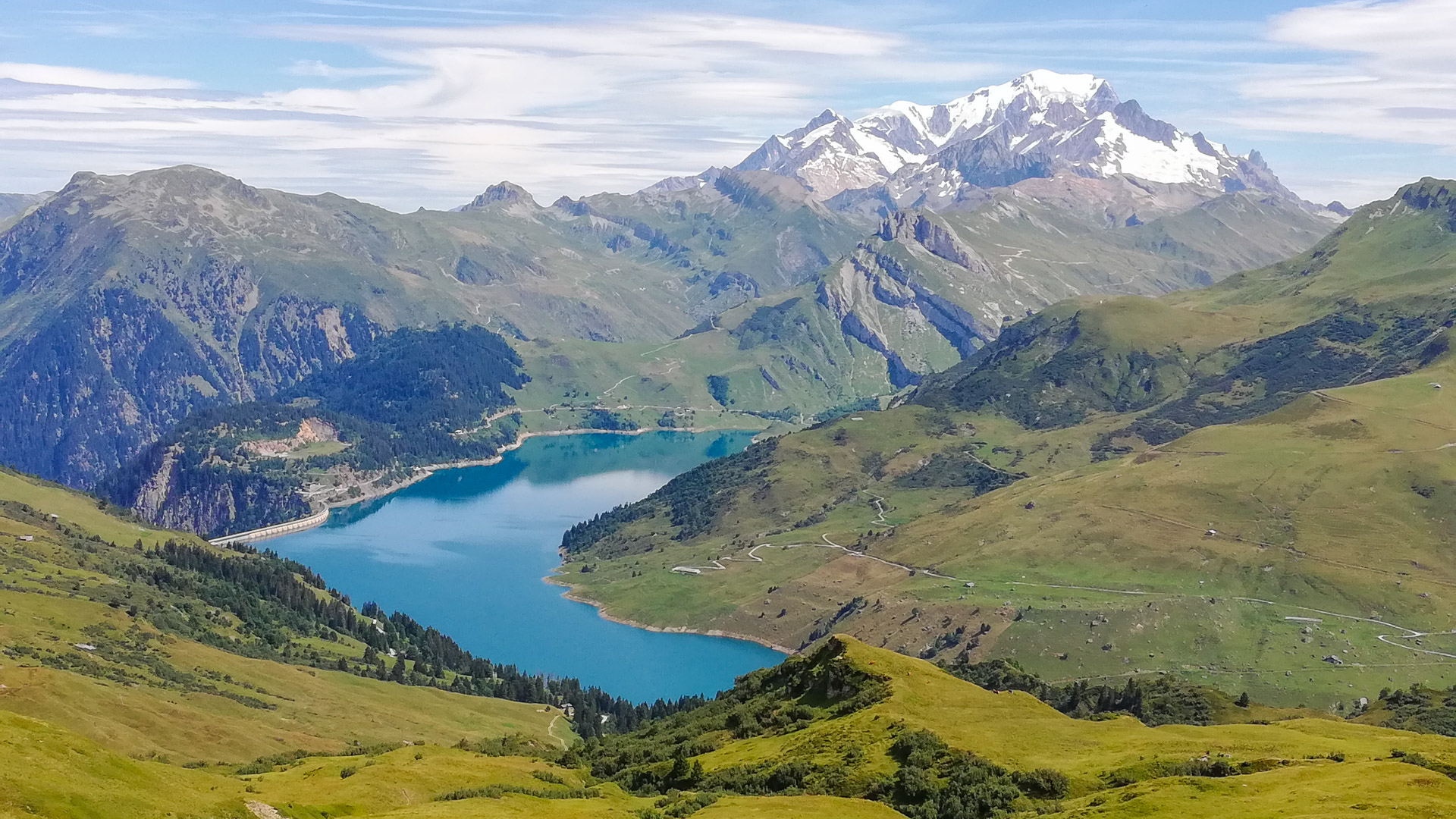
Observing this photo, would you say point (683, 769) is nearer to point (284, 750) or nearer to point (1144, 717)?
point (284, 750)

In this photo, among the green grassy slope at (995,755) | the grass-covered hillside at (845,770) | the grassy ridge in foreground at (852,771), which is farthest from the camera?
the green grassy slope at (995,755)

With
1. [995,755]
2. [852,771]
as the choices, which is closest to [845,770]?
[852,771]

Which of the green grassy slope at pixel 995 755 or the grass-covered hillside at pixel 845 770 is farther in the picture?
the green grassy slope at pixel 995 755

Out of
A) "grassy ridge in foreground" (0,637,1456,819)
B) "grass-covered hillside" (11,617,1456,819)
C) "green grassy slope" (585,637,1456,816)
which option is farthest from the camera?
"green grassy slope" (585,637,1456,816)

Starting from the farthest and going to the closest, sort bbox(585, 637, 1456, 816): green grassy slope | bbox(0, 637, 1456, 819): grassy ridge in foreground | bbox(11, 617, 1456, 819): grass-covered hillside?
1. bbox(585, 637, 1456, 816): green grassy slope
2. bbox(11, 617, 1456, 819): grass-covered hillside
3. bbox(0, 637, 1456, 819): grassy ridge in foreground

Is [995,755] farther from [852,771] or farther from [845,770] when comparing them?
[845,770]

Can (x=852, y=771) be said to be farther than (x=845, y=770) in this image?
No

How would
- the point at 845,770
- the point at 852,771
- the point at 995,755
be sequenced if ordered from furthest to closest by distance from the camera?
the point at 845,770 < the point at 852,771 < the point at 995,755

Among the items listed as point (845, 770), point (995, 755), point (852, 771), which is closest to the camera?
point (995, 755)

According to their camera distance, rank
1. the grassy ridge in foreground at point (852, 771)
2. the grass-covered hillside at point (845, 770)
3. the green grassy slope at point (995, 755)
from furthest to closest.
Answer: the green grassy slope at point (995, 755)
the grass-covered hillside at point (845, 770)
the grassy ridge in foreground at point (852, 771)

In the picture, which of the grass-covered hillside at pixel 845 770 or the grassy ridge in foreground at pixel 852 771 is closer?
the grassy ridge in foreground at pixel 852 771

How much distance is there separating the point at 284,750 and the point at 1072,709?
105879 mm

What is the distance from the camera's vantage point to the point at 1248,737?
10650 cm

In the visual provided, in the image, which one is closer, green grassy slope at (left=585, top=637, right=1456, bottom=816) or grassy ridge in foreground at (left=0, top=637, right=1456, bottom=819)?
grassy ridge in foreground at (left=0, top=637, right=1456, bottom=819)
